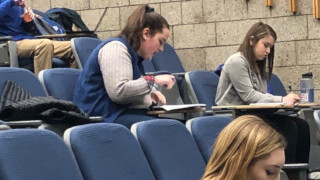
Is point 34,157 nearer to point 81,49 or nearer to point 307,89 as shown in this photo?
point 81,49

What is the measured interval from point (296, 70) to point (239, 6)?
775mm

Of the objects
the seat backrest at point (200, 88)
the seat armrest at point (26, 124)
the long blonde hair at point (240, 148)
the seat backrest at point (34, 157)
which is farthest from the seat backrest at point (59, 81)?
the long blonde hair at point (240, 148)

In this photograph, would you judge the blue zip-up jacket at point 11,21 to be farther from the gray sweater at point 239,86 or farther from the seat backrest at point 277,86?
the seat backrest at point 277,86

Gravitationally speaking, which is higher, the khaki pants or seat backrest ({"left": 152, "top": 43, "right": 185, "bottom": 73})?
the khaki pants

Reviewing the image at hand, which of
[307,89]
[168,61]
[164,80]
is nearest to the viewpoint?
[164,80]

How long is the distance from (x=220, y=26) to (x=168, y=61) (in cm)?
70

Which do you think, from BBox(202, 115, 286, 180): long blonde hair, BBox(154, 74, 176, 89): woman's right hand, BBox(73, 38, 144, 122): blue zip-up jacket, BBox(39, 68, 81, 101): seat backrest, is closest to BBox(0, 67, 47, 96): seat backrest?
BBox(39, 68, 81, 101): seat backrest

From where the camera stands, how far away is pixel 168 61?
22.9 ft

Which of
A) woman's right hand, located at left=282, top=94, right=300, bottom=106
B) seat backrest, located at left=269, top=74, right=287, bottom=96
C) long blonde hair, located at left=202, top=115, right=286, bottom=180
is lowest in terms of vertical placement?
seat backrest, located at left=269, top=74, right=287, bottom=96

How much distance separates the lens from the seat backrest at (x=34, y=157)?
8.33 ft

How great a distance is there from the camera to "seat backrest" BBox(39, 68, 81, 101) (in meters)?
4.25

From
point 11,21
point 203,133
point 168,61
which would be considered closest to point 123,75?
point 203,133

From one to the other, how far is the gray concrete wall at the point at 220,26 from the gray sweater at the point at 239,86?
152 centimetres

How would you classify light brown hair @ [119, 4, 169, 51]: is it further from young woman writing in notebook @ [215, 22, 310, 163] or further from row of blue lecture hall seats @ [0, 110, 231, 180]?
young woman writing in notebook @ [215, 22, 310, 163]
